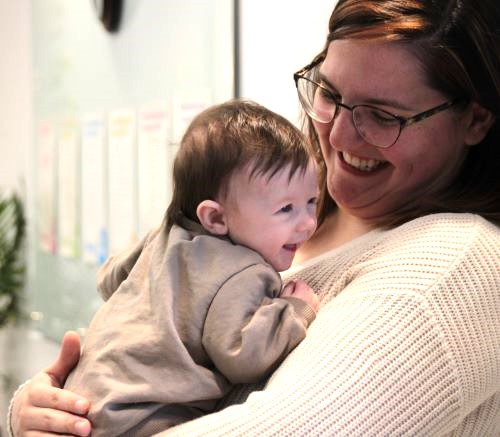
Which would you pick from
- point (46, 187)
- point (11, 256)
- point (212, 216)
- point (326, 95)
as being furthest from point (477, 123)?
point (11, 256)

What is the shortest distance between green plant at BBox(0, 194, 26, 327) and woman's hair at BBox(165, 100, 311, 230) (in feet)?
8.74

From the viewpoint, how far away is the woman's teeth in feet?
4.34

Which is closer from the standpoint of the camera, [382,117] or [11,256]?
[382,117]

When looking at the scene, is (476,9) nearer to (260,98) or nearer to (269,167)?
(269,167)

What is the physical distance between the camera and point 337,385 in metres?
0.89

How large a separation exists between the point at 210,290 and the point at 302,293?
6.3 inches

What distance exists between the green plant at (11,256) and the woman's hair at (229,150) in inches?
105

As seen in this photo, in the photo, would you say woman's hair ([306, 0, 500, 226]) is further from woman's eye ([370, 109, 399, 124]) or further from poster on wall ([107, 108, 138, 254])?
poster on wall ([107, 108, 138, 254])

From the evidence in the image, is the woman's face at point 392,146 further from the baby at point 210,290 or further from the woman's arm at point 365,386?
the woman's arm at point 365,386

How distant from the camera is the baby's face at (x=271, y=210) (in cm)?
105

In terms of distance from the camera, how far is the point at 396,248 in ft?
3.41

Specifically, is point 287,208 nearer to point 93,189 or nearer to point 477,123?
point 477,123

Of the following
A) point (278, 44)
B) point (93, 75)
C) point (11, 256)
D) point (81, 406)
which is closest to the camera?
point (81, 406)

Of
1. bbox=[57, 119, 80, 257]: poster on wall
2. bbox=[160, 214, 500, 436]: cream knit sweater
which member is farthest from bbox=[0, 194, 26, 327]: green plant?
bbox=[160, 214, 500, 436]: cream knit sweater
